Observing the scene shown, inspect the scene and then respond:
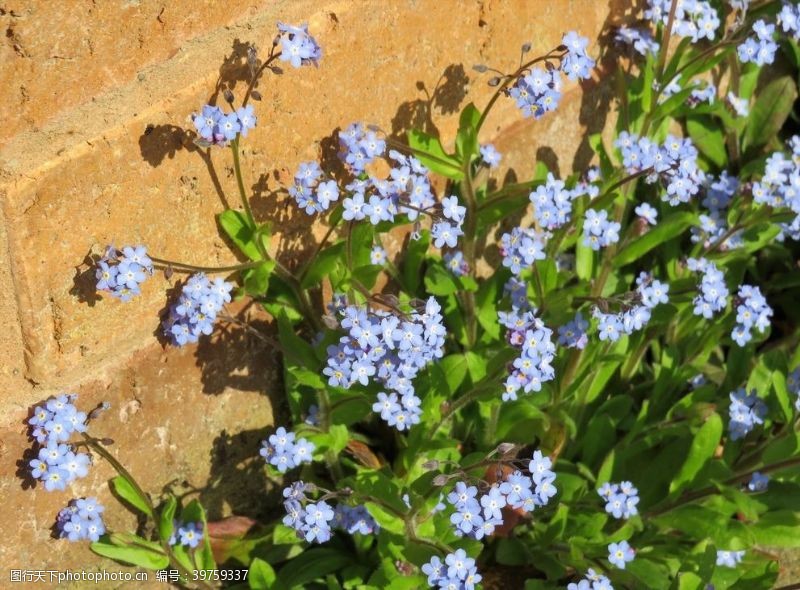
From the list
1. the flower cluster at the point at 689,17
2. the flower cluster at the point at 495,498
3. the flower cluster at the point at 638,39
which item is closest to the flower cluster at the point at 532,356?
the flower cluster at the point at 495,498

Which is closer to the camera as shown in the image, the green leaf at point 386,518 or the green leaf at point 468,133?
the green leaf at point 386,518

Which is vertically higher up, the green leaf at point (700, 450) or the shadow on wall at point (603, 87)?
the shadow on wall at point (603, 87)

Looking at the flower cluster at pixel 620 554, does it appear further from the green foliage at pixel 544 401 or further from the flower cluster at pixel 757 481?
the flower cluster at pixel 757 481

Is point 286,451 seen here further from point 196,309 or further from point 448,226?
point 448,226

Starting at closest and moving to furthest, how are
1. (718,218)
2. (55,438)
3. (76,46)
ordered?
(76,46) → (55,438) → (718,218)

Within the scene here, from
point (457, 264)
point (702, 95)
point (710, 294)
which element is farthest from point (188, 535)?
point (702, 95)

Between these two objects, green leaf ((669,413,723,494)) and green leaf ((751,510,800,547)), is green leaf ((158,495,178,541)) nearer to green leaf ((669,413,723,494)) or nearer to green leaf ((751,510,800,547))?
green leaf ((669,413,723,494))

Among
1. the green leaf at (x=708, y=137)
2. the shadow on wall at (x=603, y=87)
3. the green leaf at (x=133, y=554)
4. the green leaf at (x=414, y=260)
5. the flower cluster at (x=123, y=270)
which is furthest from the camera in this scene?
the green leaf at (x=708, y=137)

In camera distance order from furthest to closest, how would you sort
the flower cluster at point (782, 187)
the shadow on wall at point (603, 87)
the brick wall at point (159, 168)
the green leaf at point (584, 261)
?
the shadow on wall at point (603, 87), the green leaf at point (584, 261), the flower cluster at point (782, 187), the brick wall at point (159, 168)
